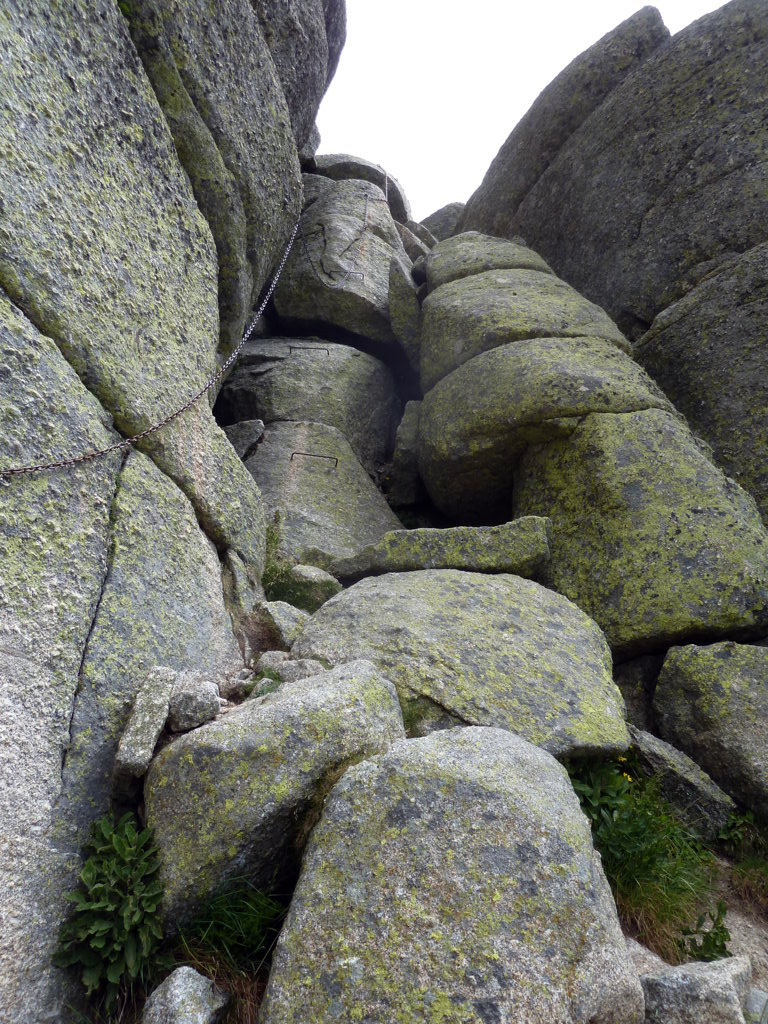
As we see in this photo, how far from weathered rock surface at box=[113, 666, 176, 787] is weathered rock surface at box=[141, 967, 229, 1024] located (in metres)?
1.28

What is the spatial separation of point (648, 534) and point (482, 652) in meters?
2.99

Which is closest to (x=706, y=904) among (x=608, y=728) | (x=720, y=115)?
(x=608, y=728)

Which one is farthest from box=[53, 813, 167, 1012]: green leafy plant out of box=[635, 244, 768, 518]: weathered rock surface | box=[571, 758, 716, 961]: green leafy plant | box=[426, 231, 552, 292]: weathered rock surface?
box=[426, 231, 552, 292]: weathered rock surface

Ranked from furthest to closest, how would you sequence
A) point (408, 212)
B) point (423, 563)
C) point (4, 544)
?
point (408, 212) → point (423, 563) → point (4, 544)

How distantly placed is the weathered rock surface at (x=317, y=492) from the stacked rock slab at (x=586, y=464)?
1260 mm

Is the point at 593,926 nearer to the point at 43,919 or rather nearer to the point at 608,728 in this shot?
the point at 608,728

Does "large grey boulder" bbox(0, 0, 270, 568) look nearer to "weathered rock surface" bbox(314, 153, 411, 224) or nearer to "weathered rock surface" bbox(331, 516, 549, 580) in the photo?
"weathered rock surface" bbox(331, 516, 549, 580)

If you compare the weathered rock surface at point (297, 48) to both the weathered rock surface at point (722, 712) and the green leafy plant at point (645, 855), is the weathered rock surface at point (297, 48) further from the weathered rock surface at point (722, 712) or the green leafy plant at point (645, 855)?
the green leafy plant at point (645, 855)

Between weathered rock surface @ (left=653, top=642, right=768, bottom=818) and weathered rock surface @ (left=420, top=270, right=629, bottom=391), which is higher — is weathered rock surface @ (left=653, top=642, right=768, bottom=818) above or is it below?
below

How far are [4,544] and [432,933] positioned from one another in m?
3.68

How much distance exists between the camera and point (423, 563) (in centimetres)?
837

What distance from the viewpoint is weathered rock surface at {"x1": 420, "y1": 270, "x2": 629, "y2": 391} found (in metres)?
11.0

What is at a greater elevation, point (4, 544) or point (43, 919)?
point (4, 544)

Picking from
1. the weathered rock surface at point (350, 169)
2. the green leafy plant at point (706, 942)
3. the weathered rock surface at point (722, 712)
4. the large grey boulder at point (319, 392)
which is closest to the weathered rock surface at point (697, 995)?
the green leafy plant at point (706, 942)
